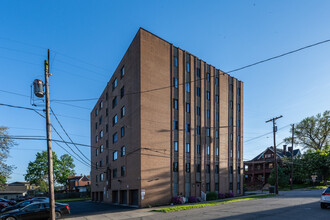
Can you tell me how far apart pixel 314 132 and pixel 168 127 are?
176ft

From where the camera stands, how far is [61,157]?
71750mm

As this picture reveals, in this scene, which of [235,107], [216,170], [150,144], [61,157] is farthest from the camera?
[61,157]

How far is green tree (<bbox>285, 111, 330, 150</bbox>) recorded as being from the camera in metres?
62.4

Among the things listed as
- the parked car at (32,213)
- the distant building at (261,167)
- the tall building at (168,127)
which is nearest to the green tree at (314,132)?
the distant building at (261,167)

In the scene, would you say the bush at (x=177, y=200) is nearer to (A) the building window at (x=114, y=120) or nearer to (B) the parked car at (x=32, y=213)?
(B) the parked car at (x=32, y=213)

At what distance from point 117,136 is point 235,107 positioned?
1956 centimetres

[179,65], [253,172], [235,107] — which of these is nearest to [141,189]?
[179,65]

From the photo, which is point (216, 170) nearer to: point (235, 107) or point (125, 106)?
point (235, 107)

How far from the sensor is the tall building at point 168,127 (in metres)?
27.1

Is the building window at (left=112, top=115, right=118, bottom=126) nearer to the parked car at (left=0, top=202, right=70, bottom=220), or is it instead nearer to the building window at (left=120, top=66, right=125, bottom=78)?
the building window at (left=120, top=66, right=125, bottom=78)

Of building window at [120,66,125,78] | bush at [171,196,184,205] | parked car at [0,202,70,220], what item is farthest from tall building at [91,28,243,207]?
parked car at [0,202,70,220]

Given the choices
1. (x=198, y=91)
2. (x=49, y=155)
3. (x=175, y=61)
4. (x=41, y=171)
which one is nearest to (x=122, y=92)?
(x=175, y=61)

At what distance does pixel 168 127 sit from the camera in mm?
28922

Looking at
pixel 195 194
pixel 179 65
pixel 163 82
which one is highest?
pixel 179 65
